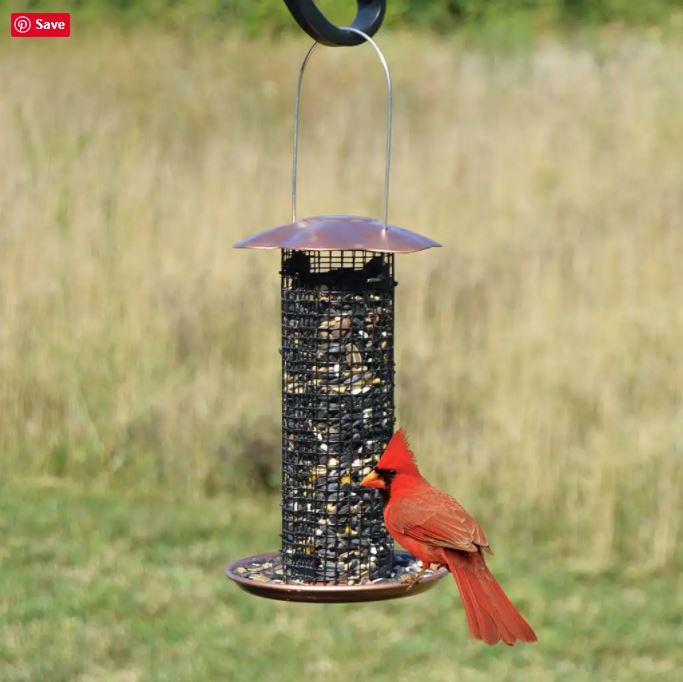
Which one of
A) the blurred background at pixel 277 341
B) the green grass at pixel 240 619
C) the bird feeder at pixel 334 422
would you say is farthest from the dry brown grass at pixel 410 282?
the bird feeder at pixel 334 422

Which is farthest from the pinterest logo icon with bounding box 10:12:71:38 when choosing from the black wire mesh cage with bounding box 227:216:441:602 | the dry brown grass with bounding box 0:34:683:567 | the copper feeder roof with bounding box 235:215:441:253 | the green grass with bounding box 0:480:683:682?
the copper feeder roof with bounding box 235:215:441:253

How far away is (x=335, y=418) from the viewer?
153 inches

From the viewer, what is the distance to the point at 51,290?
9.21 meters

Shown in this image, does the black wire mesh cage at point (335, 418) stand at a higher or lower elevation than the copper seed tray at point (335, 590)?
higher

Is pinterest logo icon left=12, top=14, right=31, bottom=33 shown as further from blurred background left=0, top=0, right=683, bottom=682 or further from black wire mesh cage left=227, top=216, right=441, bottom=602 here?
black wire mesh cage left=227, top=216, right=441, bottom=602

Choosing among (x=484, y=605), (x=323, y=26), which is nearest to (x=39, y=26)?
(x=323, y=26)

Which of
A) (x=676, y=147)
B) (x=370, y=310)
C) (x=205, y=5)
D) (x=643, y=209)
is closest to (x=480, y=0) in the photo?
(x=205, y=5)

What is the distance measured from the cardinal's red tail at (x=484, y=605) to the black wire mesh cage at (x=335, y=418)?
0.48 metres

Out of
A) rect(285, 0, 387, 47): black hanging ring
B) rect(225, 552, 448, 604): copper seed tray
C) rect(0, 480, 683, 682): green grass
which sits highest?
rect(285, 0, 387, 47): black hanging ring

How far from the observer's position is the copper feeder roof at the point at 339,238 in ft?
11.3

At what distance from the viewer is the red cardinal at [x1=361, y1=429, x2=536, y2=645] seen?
342 cm

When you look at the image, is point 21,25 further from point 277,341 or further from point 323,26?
point 323,26

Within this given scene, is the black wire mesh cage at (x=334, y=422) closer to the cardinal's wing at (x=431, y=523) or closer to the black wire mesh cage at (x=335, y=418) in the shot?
the black wire mesh cage at (x=335, y=418)

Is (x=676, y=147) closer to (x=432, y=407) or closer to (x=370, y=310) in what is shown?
(x=432, y=407)
